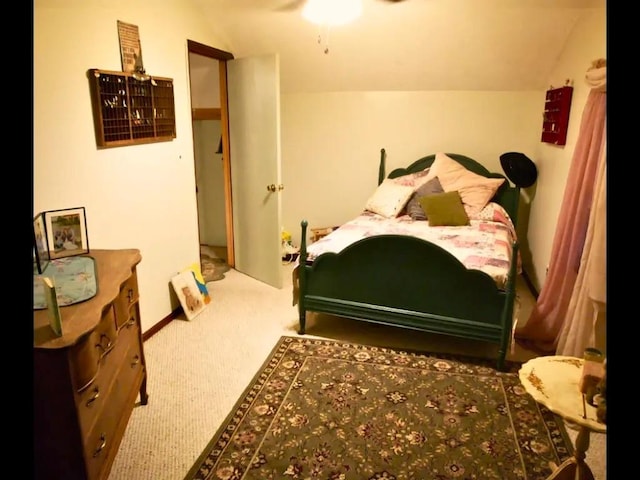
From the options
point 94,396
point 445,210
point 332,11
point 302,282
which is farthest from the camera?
point 445,210

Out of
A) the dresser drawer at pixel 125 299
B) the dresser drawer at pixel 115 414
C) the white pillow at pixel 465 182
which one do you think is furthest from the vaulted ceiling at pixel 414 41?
the dresser drawer at pixel 115 414

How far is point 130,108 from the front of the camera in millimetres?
2654

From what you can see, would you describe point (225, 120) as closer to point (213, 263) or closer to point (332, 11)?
point (332, 11)

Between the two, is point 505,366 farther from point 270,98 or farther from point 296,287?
point 270,98

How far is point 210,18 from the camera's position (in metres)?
3.55

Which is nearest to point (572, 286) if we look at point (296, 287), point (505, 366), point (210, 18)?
point (505, 366)

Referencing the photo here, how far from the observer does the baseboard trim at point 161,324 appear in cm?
297

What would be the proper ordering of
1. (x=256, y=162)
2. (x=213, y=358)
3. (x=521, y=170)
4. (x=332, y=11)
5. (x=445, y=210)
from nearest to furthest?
1. (x=213, y=358)
2. (x=332, y=11)
3. (x=445, y=210)
4. (x=256, y=162)
5. (x=521, y=170)

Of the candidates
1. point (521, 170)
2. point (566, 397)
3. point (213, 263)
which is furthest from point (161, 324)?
point (521, 170)

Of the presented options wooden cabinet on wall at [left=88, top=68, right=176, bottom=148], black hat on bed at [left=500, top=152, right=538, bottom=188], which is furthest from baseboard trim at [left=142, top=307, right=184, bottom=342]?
black hat on bed at [left=500, top=152, right=538, bottom=188]

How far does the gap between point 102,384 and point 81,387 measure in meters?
0.23

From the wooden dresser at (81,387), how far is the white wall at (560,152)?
9.85 ft

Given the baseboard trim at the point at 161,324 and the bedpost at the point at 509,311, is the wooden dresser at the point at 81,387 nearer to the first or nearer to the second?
the baseboard trim at the point at 161,324
